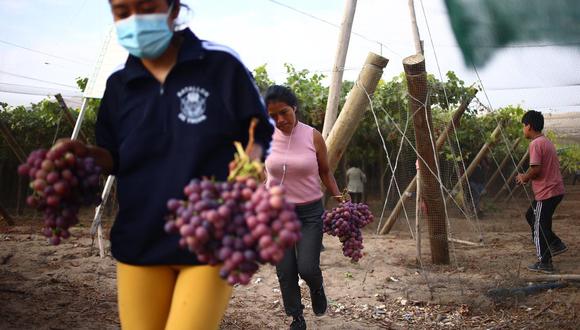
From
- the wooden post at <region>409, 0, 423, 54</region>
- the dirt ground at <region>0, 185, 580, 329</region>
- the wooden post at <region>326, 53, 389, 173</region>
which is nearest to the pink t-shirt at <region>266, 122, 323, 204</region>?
the dirt ground at <region>0, 185, 580, 329</region>

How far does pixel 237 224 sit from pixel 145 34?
0.75m

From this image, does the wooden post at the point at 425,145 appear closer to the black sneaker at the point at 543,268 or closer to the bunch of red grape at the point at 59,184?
the black sneaker at the point at 543,268

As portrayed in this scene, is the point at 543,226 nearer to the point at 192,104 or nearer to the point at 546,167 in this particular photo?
the point at 546,167

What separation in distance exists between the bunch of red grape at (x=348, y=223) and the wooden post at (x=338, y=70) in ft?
6.25

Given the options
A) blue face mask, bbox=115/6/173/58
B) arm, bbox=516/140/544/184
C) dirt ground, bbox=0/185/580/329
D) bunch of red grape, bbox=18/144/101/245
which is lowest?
dirt ground, bbox=0/185/580/329

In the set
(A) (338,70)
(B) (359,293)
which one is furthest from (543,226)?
(A) (338,70)

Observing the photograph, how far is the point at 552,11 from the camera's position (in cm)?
484

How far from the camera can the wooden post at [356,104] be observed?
561cm

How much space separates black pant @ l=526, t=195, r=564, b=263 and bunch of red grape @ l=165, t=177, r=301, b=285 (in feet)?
18.3

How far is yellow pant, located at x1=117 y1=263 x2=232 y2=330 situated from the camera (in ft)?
6.27

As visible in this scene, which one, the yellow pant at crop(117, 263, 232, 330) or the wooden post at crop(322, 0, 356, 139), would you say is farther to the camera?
the wooden post at crop(322, 0, 356, 139)

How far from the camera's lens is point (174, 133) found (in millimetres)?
1979

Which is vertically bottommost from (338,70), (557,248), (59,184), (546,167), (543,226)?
(557,248)

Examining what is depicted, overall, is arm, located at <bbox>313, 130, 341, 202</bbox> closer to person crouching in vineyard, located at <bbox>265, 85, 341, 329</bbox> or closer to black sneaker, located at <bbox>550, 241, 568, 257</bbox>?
person crouching in vineyard, located at <bbox>265, 85, 341, 329</bbox>
